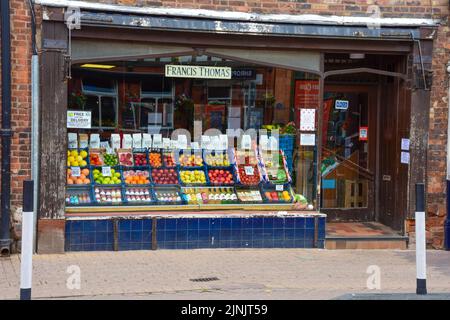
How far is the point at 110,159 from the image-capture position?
33.9 ft


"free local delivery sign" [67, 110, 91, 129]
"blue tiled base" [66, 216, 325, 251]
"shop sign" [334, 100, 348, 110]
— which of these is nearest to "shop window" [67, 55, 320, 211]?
"free local delivery sign" [67, 110, 91, 129]

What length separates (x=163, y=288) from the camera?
771 cm

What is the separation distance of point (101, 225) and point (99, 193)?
25.1 inches

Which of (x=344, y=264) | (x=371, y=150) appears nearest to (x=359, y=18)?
(x=371, y=150)

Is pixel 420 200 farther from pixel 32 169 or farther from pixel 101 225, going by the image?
pixel 32 169

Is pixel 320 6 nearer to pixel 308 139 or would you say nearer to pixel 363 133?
pixel 308 139

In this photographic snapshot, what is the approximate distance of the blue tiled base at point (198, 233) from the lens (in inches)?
376

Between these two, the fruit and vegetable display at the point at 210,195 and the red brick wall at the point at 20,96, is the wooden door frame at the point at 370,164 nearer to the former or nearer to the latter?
the fruit and vegetable display at the point at 210,195

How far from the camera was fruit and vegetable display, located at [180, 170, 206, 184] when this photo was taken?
10527mm

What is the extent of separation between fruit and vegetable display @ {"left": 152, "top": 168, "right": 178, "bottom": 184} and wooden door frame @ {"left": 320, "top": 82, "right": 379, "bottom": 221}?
275 centimetres

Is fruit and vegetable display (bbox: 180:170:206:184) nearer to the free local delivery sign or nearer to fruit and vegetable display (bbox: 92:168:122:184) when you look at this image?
fruit and vegetable display (bbox: 92:168:122:184)

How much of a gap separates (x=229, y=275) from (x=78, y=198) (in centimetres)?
275

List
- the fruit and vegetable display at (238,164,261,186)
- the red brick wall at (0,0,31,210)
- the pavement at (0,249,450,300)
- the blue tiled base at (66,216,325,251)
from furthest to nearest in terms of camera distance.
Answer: the fruit and vegetable display at (238,164,261,186), the blue tiled base at (66,216,325,251), the red brick wall at (0,0,31,210), the pavement at (0,249,450,300)

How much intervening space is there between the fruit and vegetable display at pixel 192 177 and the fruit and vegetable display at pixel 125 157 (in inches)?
32.3
